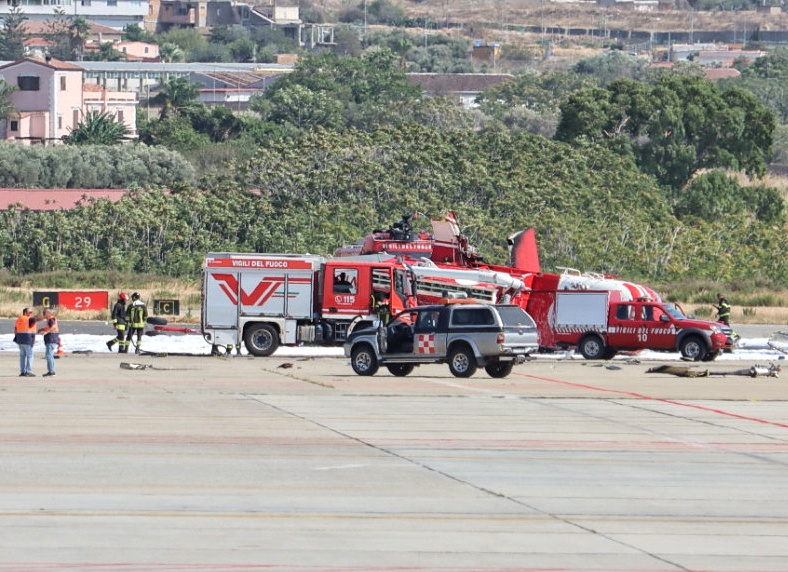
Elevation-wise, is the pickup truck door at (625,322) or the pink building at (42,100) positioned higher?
the pink building at (42,100)

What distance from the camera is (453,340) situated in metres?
32.2

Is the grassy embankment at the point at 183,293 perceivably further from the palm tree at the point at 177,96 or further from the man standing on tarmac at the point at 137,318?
the palm tree at the point at 177,96

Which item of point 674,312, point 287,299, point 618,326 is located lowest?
point 618,326

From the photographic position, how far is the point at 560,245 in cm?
6919

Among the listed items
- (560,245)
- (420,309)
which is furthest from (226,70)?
(420,309)

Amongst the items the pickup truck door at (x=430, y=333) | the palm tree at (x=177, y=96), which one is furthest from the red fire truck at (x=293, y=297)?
the palm tree at (x=177, y=96)

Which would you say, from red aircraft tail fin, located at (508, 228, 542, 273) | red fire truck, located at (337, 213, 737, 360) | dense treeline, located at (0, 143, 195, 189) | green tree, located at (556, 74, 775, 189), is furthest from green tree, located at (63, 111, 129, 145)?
red fire truck, located at (337, 213, 737, 360)

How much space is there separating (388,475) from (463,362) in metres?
13.1

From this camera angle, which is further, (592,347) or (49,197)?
(49,197)

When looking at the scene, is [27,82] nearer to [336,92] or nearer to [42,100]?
[42,100]

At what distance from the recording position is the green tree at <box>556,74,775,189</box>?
9319 centimetres

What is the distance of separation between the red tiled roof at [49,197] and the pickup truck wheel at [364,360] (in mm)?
46578

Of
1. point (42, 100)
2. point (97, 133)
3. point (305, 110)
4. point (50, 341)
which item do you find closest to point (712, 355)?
point (50, 341)

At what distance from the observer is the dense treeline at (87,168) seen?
317ft
